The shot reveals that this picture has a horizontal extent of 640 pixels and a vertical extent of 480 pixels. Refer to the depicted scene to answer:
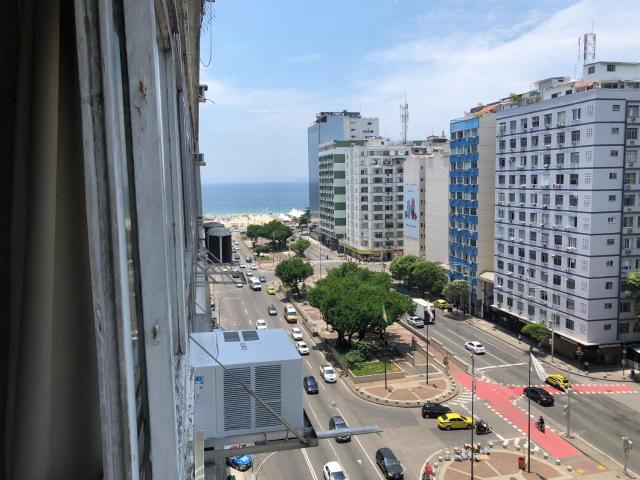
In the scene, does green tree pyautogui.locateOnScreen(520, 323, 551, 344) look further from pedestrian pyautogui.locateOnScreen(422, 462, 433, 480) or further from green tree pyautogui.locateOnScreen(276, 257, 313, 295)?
green tree pyautogui.locateOnScreen(276, 257, 313, 295)

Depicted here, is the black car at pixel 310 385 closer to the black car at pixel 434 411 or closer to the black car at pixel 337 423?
the black car at pixel 337 423

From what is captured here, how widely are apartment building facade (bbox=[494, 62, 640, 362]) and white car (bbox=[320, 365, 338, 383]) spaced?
10680 millimetres

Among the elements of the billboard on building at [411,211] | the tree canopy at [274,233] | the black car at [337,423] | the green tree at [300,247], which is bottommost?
the black car at [337,423]

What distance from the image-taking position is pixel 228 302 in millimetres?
38750

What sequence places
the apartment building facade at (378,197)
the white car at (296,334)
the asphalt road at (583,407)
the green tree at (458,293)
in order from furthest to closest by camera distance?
the apartment building facade at (378,197) < the green tree at (458,293) < the white car at (296,334) < the asphalt road at (583,407)

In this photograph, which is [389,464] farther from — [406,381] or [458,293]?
[458,293]

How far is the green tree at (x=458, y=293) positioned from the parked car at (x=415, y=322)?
9.70 ft

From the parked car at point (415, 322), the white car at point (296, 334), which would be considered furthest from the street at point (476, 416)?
the parked car at point (415, 322)

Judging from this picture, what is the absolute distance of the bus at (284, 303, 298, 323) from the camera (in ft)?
109

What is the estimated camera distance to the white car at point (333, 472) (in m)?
15.0

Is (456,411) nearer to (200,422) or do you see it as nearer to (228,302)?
(200,422)

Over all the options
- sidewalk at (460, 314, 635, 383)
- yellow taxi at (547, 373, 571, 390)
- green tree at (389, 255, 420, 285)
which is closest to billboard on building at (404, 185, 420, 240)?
green tree at (389, 255, 420, 285)

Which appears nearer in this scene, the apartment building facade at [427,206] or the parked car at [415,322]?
the parked car at [415,322]

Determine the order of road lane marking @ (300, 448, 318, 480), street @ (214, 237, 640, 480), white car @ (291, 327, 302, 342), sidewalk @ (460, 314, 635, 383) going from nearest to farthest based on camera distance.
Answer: road lane marking @ (300, 448, 318, 480) → street @ (214, 237, 640, 480) → sidewalk @ (460, 314, 635, 383) → white car @ (291, 327, 302, 342)
